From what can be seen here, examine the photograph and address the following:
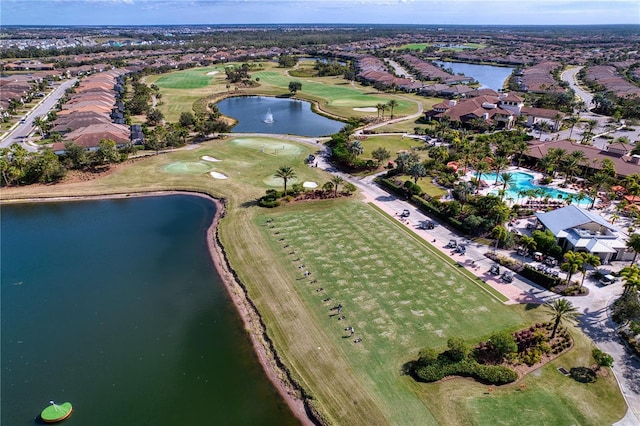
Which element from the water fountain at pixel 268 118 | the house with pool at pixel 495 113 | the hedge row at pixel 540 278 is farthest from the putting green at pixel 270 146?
the hedge row at pixel 540 278

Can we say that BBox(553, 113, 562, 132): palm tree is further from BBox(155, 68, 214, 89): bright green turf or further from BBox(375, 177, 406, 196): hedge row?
BBox(155, 68, 214, 89): bright green turf

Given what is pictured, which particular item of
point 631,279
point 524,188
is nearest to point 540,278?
point 631,279

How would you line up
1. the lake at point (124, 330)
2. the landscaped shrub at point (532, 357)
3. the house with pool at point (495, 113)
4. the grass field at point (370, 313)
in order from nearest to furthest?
the grass field at point (370, 313) → the lake at point (124, 330) → the landscaped shrub at point (532, 357) → the house with pool at point (495, 113)

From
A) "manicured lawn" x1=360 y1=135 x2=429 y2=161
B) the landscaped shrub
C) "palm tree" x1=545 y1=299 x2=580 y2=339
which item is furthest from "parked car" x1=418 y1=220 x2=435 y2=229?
"manicured lawn" x1=360 y1=135 x2=429 y2=161

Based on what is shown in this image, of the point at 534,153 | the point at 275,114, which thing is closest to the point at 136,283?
the point at 534,153

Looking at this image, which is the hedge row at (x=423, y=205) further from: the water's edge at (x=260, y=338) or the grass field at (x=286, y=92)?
the grass field at (x=286, y=92)
